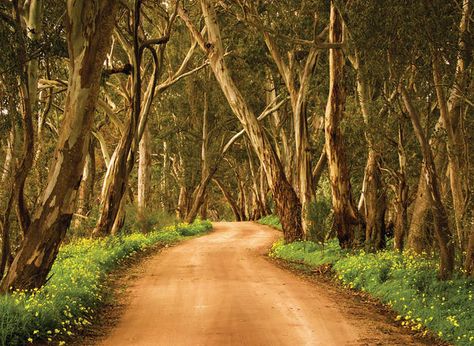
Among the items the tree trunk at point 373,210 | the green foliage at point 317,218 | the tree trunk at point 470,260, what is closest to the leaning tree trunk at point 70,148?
the tree trunk at point 470,260

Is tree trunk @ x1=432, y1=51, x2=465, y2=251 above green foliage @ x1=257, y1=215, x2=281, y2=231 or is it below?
above

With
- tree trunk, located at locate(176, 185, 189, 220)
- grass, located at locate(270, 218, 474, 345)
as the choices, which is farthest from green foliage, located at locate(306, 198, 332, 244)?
tree trunk, located at locate(176, 185, 189, 220)

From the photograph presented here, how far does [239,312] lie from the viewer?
30.5 ft

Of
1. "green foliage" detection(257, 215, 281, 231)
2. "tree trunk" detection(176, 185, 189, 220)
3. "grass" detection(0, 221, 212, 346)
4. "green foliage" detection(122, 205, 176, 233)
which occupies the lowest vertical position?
"grass" detection(0, 221, 212, 346)

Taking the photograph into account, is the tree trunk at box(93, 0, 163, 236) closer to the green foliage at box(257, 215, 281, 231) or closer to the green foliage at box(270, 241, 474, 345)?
the green foliage at box(270, 241, 474, 345)

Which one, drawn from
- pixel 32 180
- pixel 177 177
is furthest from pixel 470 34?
pixel 177 177

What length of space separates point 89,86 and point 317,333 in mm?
4815

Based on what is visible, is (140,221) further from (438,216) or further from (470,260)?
Answer: (470,260)

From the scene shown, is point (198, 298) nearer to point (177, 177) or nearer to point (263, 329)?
point (263, 329)

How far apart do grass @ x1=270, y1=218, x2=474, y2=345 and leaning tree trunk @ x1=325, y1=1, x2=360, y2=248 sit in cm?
106

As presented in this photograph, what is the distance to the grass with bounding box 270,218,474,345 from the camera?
8.36m

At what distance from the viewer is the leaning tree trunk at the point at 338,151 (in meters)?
16.0

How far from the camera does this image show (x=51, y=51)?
1186 centimetres

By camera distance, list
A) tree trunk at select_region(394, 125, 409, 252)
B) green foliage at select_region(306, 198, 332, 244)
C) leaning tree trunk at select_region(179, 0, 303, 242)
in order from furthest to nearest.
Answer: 1. leaning tree trunk at select_region(179, 0, 303, 242)
2. green foliage at select_region(306, 198, 332, 244)
3. tree trunk at select_region(394, 125, 409, 252)
